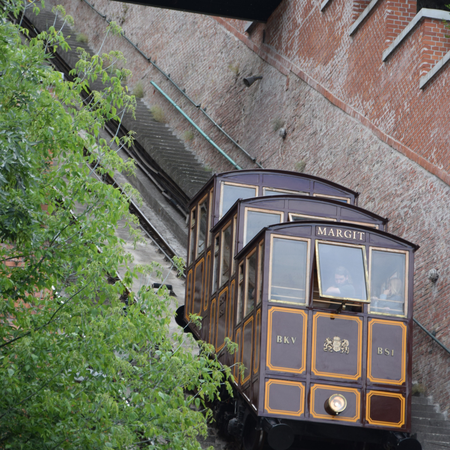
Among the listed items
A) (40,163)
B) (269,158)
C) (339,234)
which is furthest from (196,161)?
(40,163)

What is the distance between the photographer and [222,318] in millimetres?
11141

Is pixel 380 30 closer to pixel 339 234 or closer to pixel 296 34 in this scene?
pixel 296 34

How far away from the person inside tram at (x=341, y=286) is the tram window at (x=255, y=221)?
1.33 metres

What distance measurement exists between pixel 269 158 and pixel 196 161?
3627mm

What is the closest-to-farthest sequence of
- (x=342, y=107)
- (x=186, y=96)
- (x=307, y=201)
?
(x=307, y=201) < (x=342, y=107) < (x=186, y=96)

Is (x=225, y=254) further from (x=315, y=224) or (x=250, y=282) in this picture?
(x=315, y=224)

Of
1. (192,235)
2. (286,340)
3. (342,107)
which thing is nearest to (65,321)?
(286,340)

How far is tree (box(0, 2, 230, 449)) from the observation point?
6.23m

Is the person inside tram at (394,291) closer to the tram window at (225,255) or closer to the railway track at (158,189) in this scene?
the tram window at (225,255)

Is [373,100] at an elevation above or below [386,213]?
above

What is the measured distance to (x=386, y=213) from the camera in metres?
13.9

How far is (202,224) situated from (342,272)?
3276 millimetres

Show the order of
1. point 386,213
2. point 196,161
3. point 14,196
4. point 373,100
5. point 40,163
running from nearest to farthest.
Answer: point 14,196
point 40,163
point 386,213
point 373,100
point 196,161

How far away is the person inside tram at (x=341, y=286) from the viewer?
31.8 feet
